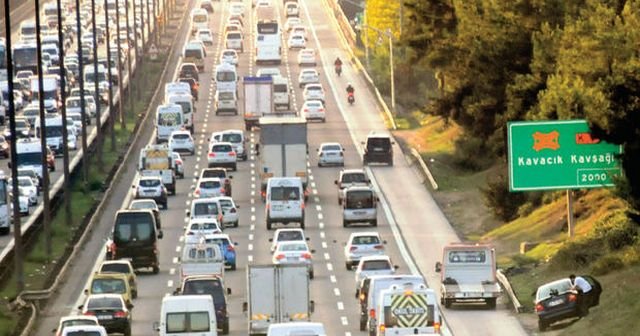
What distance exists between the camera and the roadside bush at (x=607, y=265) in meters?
71.3

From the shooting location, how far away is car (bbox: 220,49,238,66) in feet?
549

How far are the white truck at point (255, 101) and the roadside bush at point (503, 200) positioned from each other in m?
38.4

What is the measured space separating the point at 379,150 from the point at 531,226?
27048 mm

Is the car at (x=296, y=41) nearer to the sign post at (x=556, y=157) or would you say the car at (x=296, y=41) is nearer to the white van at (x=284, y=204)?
the white van at (x=284, y=204)

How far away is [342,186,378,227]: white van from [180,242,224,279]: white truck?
1849cm

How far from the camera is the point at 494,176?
4220 inches

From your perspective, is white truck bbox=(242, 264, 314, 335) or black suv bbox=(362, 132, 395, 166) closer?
white truck bbox=(242, 264, 314, 335)

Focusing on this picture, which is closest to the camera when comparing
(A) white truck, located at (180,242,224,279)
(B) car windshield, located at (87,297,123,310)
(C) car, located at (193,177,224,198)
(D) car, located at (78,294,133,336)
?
(D) car, located at (78,294,133,336)

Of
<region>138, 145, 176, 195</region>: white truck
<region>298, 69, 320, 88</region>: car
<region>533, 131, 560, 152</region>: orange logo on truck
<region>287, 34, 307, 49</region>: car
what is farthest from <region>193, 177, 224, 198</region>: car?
<region>287, 34, 307, 49</region>: car

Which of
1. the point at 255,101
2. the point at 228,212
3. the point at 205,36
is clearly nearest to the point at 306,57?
the point at 205,36

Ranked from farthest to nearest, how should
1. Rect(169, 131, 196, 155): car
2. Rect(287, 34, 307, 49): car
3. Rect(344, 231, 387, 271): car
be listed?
Rect(287, 34, 307, 49): car < Rect(169, 131, 196, 155): car < Rect(344, 231, 387, 271): car

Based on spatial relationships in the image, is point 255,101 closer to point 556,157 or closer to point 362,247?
point 362,247

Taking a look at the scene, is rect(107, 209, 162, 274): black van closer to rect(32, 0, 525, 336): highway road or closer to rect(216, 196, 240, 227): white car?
rect(32, 0, 525, 336): highway road

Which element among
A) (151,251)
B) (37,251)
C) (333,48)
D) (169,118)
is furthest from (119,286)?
(333,48)
